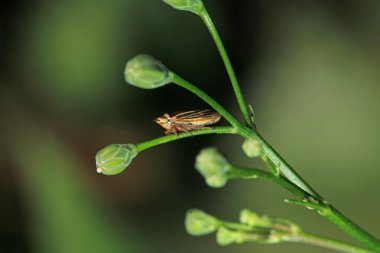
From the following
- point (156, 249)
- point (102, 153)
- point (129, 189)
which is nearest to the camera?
point (102, 153)

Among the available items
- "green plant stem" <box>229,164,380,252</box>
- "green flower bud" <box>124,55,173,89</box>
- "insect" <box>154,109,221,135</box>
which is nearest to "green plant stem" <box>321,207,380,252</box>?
"green plant stem" <box>229,164,380,252</box>

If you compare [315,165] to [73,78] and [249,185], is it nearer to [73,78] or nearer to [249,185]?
[249,185]

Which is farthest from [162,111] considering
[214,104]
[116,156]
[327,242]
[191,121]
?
[327,242]

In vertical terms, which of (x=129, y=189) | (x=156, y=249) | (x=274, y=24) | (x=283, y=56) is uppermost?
(x=274, y=24)

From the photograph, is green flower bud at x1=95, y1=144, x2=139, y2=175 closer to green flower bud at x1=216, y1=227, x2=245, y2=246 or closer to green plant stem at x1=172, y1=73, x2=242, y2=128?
green plant stem at x1=172, y1=73, x2=242, y2=128

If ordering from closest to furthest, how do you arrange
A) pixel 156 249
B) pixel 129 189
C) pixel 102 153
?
1. pixel 102 153
2. pixel 156 249
3. pixel 129 189

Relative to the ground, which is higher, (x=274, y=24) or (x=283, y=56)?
(x=274, y=24)

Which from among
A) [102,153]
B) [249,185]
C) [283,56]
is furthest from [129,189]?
[102,153]

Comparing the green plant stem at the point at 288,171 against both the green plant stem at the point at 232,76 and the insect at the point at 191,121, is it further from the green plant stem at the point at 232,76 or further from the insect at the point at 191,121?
the insect at the point at 191,121
